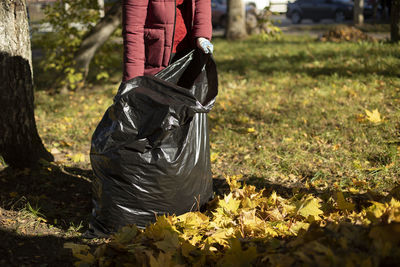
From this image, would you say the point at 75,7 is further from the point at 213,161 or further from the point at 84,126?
the point at 213,161

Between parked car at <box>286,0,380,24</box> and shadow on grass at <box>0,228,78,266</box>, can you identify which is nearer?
shadow on grass at <box>0,228,78,266</box>

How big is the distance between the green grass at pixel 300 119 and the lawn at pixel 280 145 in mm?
12

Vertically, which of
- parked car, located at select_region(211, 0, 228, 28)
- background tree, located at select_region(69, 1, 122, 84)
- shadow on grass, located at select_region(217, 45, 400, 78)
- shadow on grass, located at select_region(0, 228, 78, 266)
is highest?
parked car, located at select_region(211, 0, 228, 28)

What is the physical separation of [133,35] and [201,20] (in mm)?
432

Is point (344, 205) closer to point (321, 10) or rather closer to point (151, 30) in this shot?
point (151, 30)

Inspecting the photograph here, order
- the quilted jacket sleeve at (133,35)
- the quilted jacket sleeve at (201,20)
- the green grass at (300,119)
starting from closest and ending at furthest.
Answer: the quilted jacket sleeve at (133,35), the quilted jacket sleeve at (201,20), the green grass at (300,119)

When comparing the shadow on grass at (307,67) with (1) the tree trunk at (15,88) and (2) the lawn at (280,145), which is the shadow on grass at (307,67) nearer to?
(2) the lawn at (280,145)

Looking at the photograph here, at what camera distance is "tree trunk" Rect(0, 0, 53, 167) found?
2.88 metres

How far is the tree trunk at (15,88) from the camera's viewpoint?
9.46 ft

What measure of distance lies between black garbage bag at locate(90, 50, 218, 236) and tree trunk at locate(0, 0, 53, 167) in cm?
107

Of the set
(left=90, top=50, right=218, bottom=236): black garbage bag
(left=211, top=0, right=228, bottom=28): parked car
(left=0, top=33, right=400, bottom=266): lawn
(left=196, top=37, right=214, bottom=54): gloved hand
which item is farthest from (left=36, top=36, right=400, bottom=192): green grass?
(left=211, top=0, right=228, bottom=28): parked car

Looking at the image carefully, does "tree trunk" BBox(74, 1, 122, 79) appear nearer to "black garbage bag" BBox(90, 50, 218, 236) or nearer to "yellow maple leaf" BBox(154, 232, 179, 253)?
"black garbage bag" BBox(90, 50, 218, 236)

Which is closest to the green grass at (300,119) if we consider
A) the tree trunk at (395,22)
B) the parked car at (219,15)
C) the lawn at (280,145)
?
the lawn at (280,145)

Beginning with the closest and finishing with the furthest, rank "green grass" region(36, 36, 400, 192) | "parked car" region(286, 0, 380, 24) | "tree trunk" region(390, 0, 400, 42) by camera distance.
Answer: "green grass" region(36, 36, 400, 192), "tree trunk" region(390, 0, 400, 42), "parked car" region(286, 0, 380, 24)
